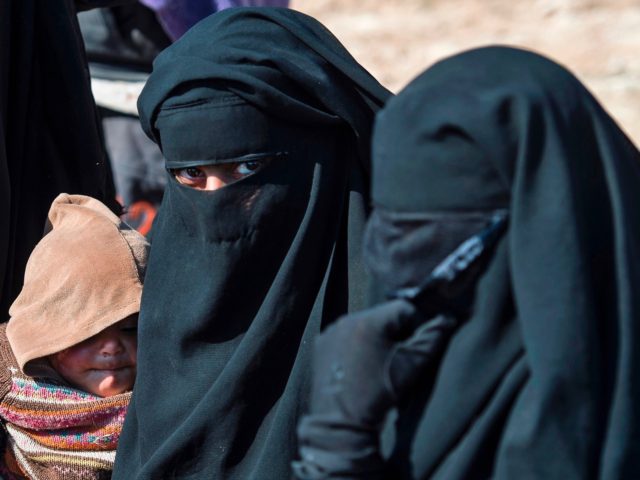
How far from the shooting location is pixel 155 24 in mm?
5699

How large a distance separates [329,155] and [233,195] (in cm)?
24

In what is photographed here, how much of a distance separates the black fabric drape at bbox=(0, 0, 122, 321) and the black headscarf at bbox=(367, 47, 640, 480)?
5.95 ft

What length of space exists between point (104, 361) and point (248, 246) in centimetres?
57

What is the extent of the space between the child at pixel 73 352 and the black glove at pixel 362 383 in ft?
3.67

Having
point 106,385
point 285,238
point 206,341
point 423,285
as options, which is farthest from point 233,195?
point 423,285

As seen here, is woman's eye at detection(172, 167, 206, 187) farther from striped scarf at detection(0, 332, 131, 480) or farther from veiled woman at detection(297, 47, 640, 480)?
veiled woman at detection(297, 47, 640, 480)

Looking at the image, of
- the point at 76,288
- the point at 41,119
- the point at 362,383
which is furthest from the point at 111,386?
the point at 362,383

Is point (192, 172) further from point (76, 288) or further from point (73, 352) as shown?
point (73, 352)

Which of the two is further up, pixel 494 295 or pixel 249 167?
pixel 249 167

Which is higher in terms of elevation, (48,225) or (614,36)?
(614,36)

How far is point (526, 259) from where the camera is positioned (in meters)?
1.74

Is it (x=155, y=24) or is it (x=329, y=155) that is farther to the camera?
(x=155, y=24)

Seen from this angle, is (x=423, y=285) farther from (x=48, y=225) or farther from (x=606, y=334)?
(x=48, y=225)

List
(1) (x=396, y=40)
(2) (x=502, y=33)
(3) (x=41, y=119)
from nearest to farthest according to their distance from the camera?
1. (3) (x=41, y=119)
2. (2) (x=502, y=33)
3. (1) (x=396, y=40)
